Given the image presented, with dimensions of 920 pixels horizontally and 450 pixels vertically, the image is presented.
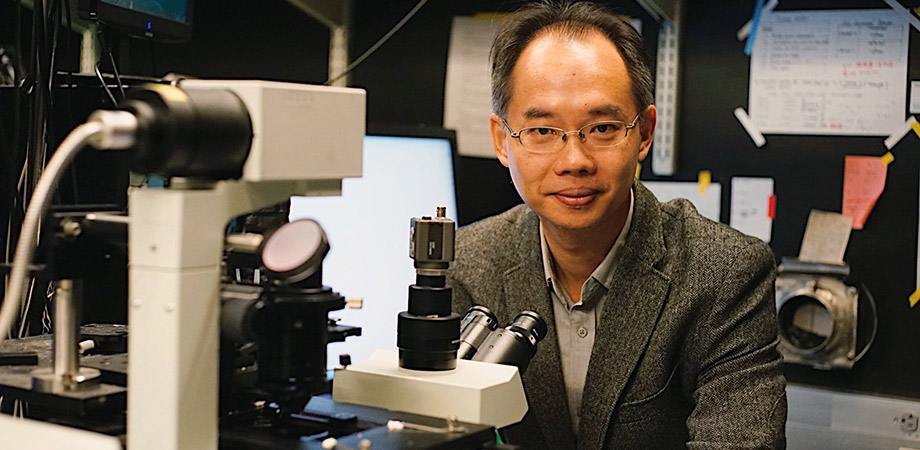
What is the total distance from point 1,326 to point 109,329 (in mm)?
352

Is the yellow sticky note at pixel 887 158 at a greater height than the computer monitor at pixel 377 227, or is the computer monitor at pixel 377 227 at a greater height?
the yellow sticky note at pixel 887 158

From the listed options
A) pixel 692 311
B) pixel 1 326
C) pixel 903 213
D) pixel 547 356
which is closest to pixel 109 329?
pixel 1 326

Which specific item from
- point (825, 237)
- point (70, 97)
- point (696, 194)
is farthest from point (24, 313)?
point (825, 237)

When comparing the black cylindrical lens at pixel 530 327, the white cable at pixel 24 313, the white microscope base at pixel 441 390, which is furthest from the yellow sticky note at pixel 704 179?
the white cable at pixel 24 313

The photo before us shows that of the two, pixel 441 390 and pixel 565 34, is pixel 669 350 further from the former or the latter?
pixel 441 390

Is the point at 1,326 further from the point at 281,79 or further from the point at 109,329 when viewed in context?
the point at 281,79

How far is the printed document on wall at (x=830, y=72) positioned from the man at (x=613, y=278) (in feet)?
1.57

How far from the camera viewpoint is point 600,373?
142 centimetres

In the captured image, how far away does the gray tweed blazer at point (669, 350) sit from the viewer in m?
1.38

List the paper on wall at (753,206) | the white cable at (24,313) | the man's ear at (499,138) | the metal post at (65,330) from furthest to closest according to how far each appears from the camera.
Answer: the paper on wall at (753,206)
the man's ear at (499,138)
the white cable at (24,313)
the metal post at (65,330)

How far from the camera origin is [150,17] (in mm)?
1374

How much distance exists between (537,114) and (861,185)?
0.82m

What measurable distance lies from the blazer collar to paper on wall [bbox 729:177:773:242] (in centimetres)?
48

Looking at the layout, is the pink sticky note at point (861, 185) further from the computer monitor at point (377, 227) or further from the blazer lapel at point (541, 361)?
the computer monitor at point (377, 227)
